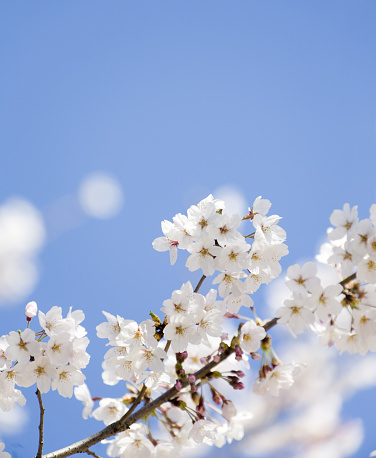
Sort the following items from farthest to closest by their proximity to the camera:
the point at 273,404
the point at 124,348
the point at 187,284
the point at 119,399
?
the point at 273,404 < the point at 119,399 < the point at 124,348 < the point at 187,284

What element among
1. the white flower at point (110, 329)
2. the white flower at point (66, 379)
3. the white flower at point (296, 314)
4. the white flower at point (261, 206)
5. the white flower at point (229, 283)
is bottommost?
the white flower at point (296, 314)

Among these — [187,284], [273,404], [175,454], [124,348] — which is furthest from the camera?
[273,404]

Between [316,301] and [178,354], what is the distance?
49cm

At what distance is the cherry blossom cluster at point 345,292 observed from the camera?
55.1 inches

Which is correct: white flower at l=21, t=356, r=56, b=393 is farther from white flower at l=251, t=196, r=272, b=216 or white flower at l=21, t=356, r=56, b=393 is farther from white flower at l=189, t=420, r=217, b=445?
white flower at l=251, t=196, r=272, b=216

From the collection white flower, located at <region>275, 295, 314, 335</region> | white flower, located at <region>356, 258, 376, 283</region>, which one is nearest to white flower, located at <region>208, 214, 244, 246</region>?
white flower, located at <region>275, 295, 314, 335</region>

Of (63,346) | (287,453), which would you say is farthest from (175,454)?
(287,453)

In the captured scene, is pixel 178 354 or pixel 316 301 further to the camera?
pixel 178 354

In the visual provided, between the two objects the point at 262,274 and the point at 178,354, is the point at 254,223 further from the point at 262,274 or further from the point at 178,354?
the point at 178,354

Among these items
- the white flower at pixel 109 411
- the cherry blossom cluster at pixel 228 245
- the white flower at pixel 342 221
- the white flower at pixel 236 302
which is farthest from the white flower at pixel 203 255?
the white flower at pixel 109 411

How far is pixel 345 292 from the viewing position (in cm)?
147

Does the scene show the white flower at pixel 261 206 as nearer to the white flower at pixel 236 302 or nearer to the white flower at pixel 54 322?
the white flower at pixel 236 302

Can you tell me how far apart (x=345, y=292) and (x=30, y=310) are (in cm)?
100

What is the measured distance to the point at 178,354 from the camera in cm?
159
